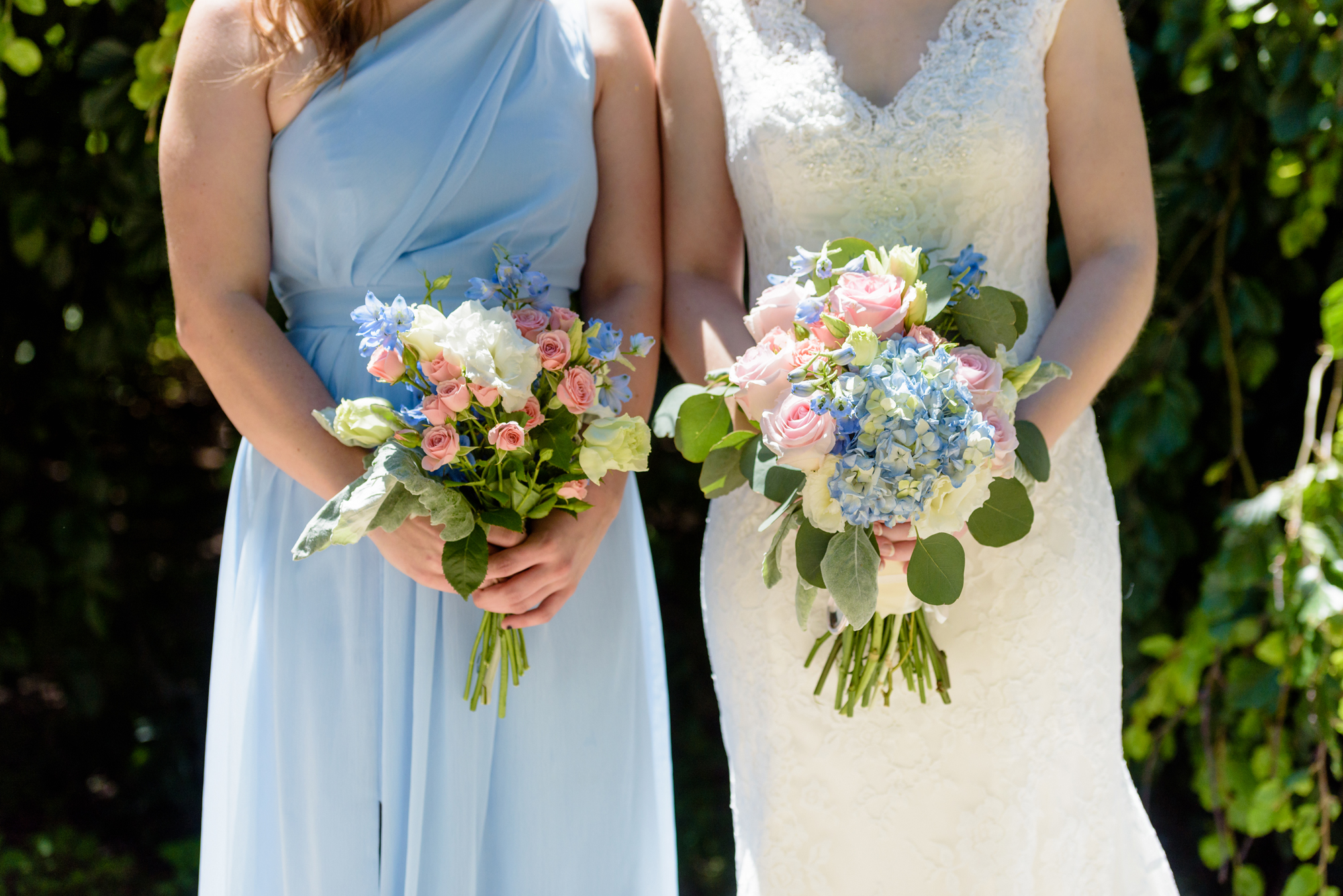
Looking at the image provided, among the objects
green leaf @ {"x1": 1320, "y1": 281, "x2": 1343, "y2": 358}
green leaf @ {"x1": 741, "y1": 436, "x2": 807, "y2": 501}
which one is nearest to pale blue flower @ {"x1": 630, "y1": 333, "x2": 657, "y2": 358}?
green leaf @ {"x1": 741, "y1": 436, "x2": 807, "y2": 501}

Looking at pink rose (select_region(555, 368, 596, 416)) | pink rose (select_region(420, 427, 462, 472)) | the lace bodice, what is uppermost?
the lace bodice

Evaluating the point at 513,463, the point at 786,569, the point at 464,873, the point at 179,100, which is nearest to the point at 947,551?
the point at 786,569

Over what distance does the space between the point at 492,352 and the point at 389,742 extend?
2.18 ft

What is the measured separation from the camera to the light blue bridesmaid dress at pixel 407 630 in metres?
1.75

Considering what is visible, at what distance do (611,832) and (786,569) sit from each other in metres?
0.52

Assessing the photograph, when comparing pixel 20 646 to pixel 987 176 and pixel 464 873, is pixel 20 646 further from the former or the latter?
pixel 987 176

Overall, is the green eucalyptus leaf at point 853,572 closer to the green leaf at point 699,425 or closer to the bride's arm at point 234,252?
the green leaf at point 699,425

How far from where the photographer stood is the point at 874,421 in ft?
4.55

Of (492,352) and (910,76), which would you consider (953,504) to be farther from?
(910,76)

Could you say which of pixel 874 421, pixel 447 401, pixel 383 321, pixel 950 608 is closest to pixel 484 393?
pixel 447 401

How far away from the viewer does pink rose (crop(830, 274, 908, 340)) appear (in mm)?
1447

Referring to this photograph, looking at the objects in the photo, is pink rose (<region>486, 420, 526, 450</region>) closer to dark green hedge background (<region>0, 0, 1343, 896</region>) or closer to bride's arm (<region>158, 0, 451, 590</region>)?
bride's arm (<region>158, 0, 451, 590</region>)

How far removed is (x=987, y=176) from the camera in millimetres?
1834

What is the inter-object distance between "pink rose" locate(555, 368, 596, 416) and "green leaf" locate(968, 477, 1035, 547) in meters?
0.55
